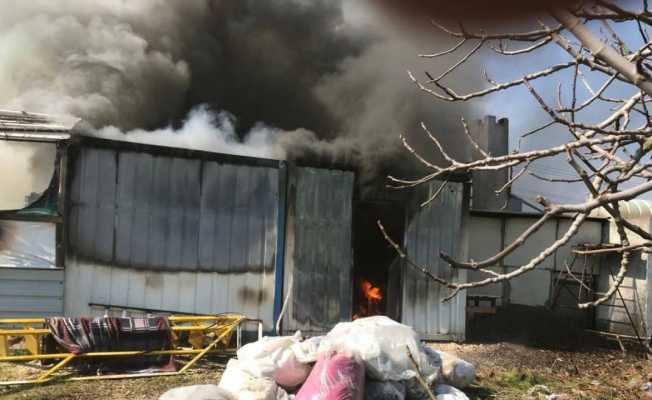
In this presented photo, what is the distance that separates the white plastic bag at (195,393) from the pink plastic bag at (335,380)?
73 cm

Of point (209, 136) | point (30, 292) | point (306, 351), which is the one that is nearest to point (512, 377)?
point (306, 351)

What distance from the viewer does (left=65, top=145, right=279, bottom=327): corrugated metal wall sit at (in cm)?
802

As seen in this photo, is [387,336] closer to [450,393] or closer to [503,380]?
[450,393]

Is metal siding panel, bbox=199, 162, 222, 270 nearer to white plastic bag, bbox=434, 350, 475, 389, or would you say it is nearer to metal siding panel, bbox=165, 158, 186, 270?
metal siding panel, bbox=165, 158, 186, 270

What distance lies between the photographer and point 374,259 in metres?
11.7

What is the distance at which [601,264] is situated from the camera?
13570 millimetres

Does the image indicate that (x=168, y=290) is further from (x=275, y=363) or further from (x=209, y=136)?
(x=209, y=136)

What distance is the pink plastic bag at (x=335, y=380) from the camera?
4965 mm

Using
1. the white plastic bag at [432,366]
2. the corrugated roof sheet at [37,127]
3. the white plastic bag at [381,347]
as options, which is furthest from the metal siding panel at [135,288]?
the white plastic bag at [432,366]

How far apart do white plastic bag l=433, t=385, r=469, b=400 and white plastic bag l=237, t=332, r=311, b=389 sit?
1.39 metres

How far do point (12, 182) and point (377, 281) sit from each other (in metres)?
6.69

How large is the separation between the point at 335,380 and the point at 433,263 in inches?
213

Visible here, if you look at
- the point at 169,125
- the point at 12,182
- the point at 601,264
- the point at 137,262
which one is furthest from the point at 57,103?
the point at 601,264

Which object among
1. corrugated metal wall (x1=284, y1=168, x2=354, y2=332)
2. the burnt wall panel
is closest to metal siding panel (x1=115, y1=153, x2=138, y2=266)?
the burnt wall panel
